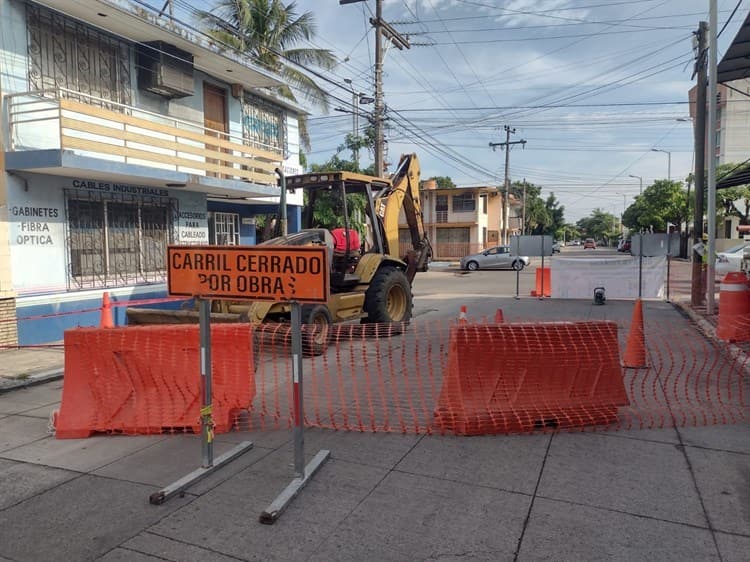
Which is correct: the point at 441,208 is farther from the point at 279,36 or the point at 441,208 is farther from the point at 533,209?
the point at 533,209

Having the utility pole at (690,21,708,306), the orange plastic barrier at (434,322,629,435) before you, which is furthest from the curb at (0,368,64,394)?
the utility pole at (690,21,708,306)

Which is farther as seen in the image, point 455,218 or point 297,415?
point 455,218

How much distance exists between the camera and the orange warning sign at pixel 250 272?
381 centimetres

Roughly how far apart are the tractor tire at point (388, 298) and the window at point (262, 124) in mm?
6605

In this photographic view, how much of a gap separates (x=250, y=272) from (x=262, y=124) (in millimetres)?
13563

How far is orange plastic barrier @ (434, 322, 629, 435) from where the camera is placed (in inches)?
202

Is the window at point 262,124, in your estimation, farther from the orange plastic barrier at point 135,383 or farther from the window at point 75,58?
the orange plastic barrier at point 135,383

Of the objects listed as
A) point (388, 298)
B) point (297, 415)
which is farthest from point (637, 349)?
point (297, 415)

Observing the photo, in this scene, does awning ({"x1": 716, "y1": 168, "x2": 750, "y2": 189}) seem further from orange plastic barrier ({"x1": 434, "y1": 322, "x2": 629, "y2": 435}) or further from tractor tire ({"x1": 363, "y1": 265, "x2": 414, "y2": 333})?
orange plastic barrier ({"x1": 434, "y1": 322, "x2": 629, "y2": 435})

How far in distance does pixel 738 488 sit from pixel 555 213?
107102 mm

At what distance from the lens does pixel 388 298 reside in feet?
35.6

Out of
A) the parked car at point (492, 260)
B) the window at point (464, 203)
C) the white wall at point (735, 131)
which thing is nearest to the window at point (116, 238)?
the parked car at point (492, 260)

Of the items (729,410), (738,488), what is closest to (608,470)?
(738,488)

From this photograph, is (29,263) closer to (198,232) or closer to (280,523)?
(198,232)
